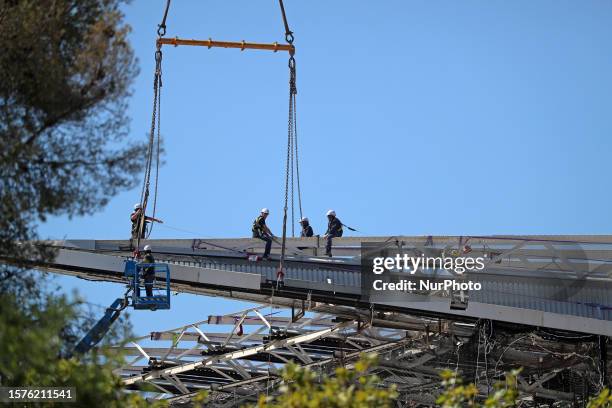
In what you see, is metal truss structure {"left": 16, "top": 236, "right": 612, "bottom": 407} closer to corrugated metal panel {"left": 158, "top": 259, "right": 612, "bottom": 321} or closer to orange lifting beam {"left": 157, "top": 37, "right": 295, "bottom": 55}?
corrugated metal panel {"left": 158, "top": 259, "right": 612, "bottom": 321}

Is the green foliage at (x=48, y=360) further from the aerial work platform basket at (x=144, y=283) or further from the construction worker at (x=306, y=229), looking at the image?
the construction worker at (x=306, y=229)

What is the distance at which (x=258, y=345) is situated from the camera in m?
44.6

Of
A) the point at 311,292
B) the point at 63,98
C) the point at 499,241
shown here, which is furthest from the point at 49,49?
the point at 499,241

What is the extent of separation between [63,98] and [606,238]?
68.0 ft

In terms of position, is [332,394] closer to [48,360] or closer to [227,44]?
[48,360]

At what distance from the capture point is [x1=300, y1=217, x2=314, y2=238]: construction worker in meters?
43.2

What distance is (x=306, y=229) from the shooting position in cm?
4350

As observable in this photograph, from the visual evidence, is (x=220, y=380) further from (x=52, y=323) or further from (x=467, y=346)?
(x=52, y=323)

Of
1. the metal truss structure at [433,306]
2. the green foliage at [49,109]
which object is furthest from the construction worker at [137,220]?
the green foliage at [49,109]
